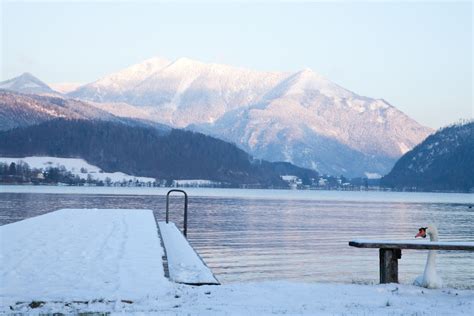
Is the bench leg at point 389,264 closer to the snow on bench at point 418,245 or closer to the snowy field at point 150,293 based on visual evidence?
the snow on bench at point 418,245

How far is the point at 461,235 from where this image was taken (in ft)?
160

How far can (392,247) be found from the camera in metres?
18.5

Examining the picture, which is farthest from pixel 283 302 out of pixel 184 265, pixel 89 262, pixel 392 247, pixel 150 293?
pixel 184 265

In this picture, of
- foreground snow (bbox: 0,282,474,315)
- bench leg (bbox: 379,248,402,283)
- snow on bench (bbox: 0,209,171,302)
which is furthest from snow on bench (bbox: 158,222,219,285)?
bench leg (bbox: 379,248,402,283)

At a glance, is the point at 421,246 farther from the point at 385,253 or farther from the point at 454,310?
the point at 454,310

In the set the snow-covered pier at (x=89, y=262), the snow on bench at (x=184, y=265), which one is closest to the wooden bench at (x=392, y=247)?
the snow on bench at (x=184, y=265)

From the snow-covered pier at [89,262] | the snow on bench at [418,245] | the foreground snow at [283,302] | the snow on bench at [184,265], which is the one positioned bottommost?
the snow on bench at [184,265]

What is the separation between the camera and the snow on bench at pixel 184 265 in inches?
714

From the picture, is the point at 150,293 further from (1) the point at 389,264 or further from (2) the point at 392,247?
(1) the point at 389,264

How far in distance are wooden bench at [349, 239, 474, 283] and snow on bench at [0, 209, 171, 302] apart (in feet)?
16.9

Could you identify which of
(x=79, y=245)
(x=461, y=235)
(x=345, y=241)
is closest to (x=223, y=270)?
(x=79, y=245)

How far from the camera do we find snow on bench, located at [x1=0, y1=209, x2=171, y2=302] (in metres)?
14.8

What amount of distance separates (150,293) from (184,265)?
666 centimetres

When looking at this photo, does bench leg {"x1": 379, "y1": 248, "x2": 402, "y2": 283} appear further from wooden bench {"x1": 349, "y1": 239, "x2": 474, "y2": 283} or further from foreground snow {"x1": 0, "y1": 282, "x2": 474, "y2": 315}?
foreground snow {"x1": 0, "y1": 282, "x2": 474, "y2": 315}
